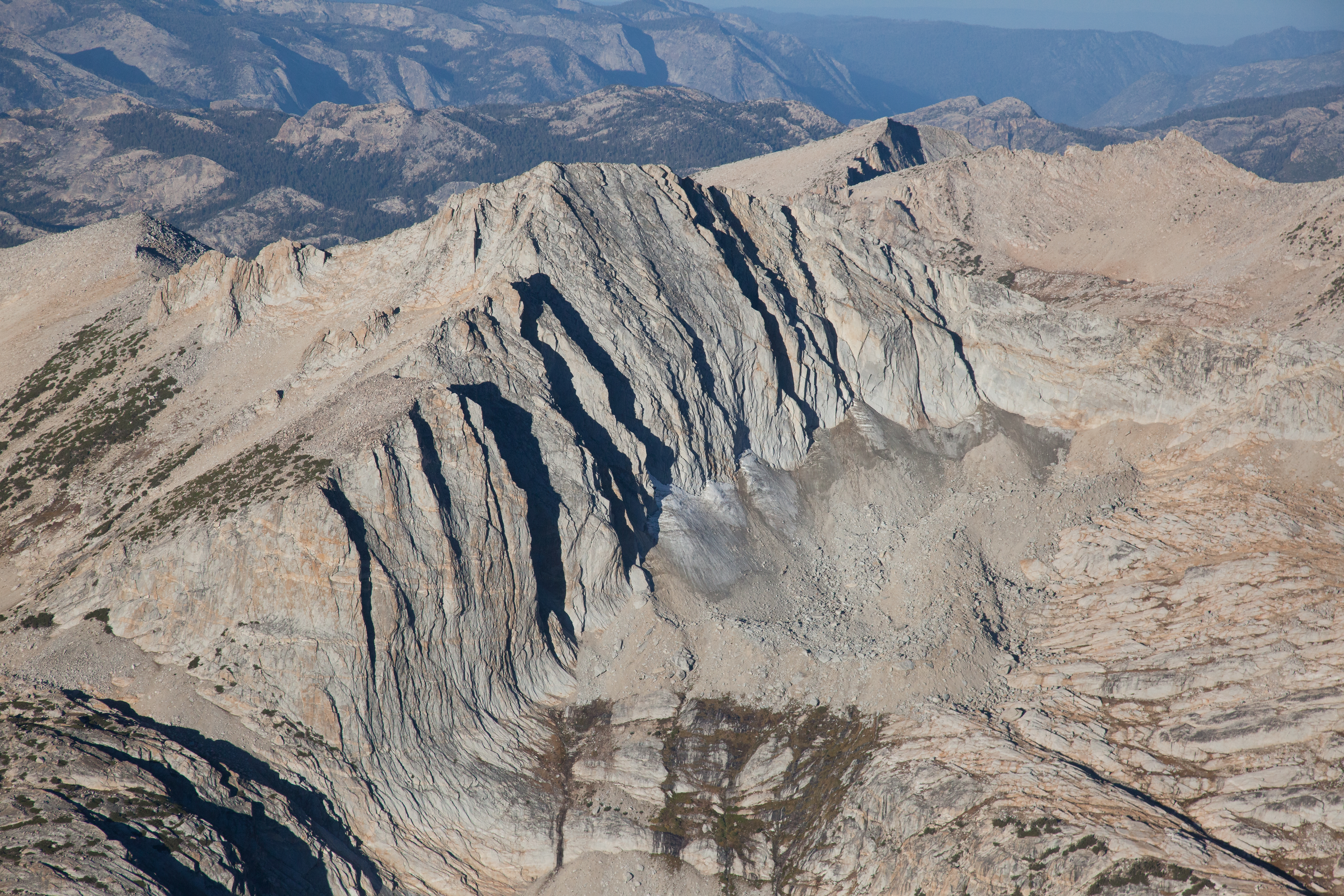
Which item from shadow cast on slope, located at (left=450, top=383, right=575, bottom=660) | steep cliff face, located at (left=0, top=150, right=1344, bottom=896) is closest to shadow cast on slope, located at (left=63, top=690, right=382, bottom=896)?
steep cliff face, located at (left=0, top=150, right=1344, bottom=896)

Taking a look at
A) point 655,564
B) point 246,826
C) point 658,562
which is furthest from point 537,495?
point 246,826

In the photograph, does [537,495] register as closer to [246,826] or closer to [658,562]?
[658,562]

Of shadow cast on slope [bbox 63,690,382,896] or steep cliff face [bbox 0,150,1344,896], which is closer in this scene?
shadow cast on slope [bbox 63,690,382,896]

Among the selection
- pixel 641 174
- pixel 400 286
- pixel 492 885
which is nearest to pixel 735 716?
pixel 492 885

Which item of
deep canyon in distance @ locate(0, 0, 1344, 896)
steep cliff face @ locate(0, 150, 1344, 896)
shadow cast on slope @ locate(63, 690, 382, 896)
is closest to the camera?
shadow cast on slope @ locate(63, 690, 382, 896)

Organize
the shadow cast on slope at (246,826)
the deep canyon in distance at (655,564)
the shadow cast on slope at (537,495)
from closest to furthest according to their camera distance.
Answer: the shadow cast on slope at (246,826) → the deep canyon in distance at (655,564) → the shadow cast on slope at (537,495)

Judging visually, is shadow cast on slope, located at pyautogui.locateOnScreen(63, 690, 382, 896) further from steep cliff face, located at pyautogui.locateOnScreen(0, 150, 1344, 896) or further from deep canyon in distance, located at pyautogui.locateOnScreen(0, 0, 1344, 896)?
steep cliff face, located at pyautogui.locateOnScreen(0, 150, 1344, 896)

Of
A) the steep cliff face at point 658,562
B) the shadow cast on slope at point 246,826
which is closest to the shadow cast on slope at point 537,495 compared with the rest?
the steep cliff face at point 658,562

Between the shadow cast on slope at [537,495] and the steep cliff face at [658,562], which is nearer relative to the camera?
the steep cliff face at [658,562]

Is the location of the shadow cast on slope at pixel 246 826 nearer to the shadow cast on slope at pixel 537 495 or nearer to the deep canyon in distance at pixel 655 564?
the deep canyon in distance at pixel 655 564
